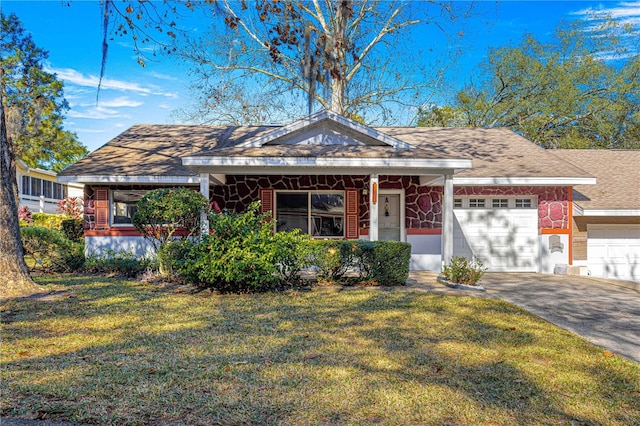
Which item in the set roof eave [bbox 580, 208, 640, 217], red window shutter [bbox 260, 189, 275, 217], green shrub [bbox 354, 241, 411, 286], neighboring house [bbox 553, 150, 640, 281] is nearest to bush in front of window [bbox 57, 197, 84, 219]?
red window shutter [bbox 260, 189, 275, 217]

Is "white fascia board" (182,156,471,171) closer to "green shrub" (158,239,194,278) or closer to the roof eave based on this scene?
"green shrub" (158,239,194,278)

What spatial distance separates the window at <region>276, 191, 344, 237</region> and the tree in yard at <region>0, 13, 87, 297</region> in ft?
22.9

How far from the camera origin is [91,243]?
1274 cm

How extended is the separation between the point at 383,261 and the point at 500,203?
5.77 meters

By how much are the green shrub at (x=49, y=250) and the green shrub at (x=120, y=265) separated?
1.28 ft

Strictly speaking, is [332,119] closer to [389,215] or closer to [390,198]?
[390,198]

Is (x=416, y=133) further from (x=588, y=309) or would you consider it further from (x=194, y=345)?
(x=194, y=345)

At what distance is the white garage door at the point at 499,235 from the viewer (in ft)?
43.0

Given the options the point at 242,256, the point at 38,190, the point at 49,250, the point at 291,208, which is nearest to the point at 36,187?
the point at 38,190

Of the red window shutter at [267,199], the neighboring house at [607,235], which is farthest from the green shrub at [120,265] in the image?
the neighboring house at [607,235]

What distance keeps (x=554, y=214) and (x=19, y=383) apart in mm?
13227

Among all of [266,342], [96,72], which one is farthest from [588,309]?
[96,72]

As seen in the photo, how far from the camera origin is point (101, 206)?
12812mm

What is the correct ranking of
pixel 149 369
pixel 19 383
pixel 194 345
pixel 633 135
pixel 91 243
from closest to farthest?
pixel 19 383
pixel 149 369
pixel 194 345
pixel 91 243
pixel 633 135
